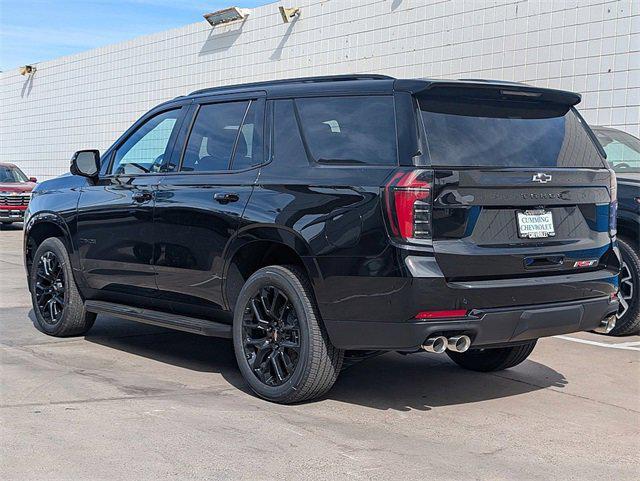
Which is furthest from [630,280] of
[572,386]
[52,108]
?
[52,108]

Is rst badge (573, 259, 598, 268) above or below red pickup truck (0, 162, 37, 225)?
above

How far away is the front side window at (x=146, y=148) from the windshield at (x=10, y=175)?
54.8 ft

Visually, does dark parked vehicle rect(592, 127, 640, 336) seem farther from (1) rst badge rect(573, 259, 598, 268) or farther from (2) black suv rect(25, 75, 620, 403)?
(1) rst badge rect(573, 259, 598, 268)

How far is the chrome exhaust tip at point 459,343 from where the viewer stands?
5176 mm

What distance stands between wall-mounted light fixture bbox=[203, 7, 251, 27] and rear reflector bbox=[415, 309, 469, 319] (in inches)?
646

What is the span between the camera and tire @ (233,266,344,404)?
18.1 feet

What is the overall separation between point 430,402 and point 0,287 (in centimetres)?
712

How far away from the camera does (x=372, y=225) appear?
17.0 ft

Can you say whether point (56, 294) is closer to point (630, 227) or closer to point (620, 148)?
point (630, 227)

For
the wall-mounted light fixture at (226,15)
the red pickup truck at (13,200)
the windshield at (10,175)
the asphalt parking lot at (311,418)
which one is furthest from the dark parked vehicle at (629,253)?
the windshield at (10,175)

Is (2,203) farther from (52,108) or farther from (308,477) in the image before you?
(308,477)

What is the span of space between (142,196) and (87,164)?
89 cm

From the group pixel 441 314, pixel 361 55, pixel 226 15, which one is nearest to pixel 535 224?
pixel 441 314

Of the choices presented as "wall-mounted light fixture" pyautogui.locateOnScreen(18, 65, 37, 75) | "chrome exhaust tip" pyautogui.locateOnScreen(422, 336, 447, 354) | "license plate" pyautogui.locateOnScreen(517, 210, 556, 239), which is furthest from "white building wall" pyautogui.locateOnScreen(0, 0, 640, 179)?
→ "chrome exhaust tip" pyautogui.locateOnScreen(422, 336, 447, 354)
